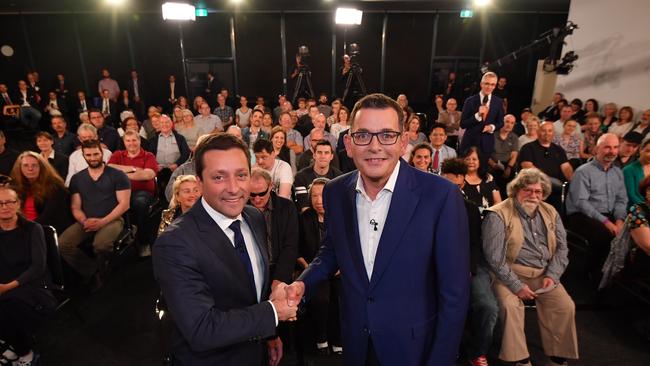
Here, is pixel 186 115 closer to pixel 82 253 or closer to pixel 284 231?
pixel 82 253

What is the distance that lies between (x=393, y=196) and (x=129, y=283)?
3.19 m

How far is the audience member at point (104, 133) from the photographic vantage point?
5367mm

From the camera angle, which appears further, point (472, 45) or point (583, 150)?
point (472, 45)

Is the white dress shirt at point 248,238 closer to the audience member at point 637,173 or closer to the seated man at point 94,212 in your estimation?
the seated man at point 94,212

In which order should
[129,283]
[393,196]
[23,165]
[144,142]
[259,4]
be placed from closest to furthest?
1. [393,196]
2. [23,165]
3. [129,283]
4. [144,142]
5. [259,4]

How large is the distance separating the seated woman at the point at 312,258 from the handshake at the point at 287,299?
3.98 ft

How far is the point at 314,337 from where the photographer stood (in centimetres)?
274

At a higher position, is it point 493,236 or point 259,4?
point 259,4

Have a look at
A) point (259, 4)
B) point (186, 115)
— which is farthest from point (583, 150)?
A: point (259, 4)

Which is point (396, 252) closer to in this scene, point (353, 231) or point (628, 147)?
point (353, 231)

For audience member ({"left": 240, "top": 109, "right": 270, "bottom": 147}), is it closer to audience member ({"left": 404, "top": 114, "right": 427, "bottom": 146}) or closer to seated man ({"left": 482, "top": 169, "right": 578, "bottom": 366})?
audience member ({"left": 404, "top": 114, "right": 427, "bottom": 146})

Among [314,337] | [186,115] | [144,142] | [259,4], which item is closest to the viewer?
[314,337]

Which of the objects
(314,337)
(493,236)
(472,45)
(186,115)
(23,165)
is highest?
(472,45)

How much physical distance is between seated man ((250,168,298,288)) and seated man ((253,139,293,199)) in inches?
37.2
